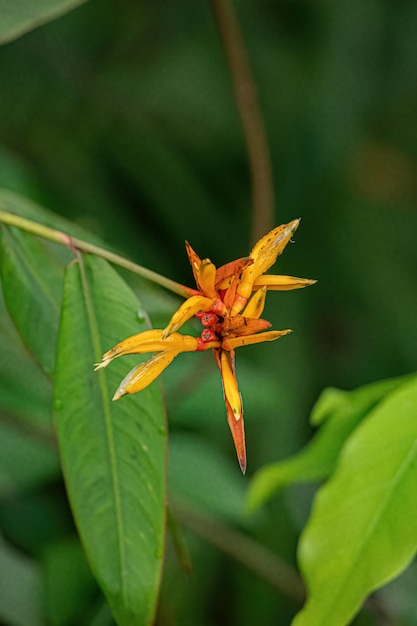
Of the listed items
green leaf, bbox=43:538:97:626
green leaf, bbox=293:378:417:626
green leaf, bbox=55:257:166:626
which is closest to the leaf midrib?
green leaf, bbox=55:257:166:626

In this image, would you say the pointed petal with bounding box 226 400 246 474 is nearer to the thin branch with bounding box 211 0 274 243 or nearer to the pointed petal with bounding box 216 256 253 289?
the pointed petal with bounding box 216 256 253 289

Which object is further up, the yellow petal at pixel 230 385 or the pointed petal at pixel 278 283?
the pointed petal at pixel 278 283

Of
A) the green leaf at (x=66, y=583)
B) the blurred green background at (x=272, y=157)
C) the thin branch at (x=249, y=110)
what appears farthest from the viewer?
the blurred green background at (x=272, y=157)

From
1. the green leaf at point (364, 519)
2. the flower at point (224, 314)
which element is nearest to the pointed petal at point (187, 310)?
the flower at point (224, 314)

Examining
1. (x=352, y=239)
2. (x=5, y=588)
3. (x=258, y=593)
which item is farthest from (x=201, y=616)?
(x=352, y=239)

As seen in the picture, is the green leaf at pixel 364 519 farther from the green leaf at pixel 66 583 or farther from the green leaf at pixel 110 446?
the green leaf at pixel 66 583

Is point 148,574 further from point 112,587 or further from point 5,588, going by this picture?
point 5,588
